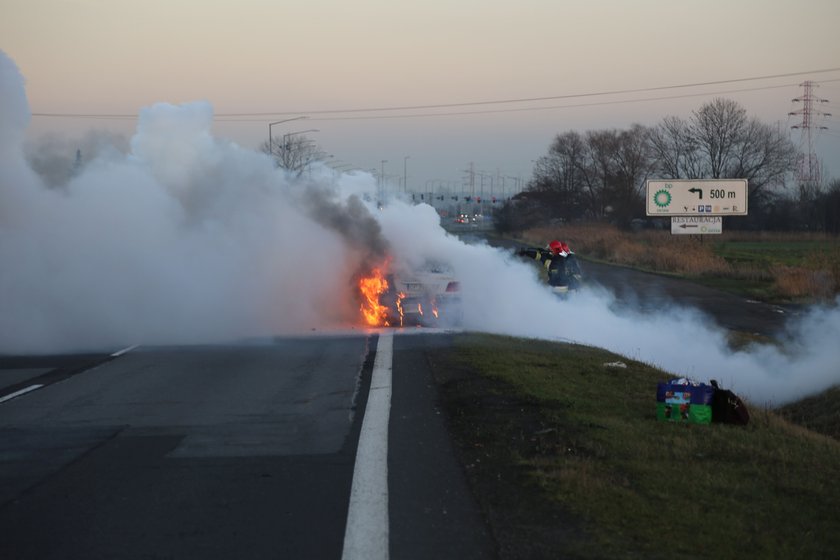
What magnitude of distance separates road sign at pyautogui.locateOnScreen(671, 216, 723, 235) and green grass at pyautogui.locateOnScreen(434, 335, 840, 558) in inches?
1076

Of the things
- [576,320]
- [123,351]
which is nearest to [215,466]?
[123,351]

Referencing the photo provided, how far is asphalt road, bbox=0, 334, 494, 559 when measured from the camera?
18.6 ft

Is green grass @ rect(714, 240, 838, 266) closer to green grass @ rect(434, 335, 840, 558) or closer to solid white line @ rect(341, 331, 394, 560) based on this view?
green grass @ rect(434, 335, 840, 558)

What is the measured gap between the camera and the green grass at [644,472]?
545 centimetres

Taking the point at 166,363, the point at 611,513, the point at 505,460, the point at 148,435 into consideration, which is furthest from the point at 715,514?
the point at 166,363

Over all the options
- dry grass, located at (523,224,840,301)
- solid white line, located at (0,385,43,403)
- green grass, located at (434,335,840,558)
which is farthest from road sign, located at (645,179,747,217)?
solid white line, located at (0,385,43,403)

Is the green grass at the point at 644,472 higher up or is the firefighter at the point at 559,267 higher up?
the firefighter at the point at 559,267

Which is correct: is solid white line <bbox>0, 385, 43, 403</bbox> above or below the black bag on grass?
below

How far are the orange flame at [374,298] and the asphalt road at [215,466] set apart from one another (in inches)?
290

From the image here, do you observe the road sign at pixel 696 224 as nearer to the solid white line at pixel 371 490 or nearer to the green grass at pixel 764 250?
the green grass at pixel 764 250

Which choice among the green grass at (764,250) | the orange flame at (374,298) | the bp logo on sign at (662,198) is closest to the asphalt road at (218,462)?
the orange flame at (374,298)

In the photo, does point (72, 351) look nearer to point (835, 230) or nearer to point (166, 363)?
point (166, 363)

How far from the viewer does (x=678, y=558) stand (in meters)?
5.11

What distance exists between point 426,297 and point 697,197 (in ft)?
65.0
